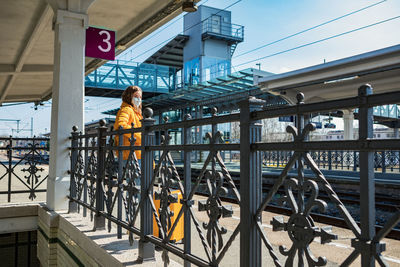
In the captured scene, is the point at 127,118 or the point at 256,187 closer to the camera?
the point at 256,187

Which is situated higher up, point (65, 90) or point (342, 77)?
point (342, 77)

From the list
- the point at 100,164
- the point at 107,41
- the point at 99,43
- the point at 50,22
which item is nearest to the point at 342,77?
the point at 107,41

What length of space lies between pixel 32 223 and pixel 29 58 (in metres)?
5.97

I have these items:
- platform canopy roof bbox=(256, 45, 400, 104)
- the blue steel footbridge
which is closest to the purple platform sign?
platform canopy roof bbox=(256, 45, 400, 104)

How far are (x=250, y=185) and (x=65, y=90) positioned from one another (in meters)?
3.81

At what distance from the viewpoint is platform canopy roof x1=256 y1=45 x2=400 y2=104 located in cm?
938

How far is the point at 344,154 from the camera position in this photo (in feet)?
62.2

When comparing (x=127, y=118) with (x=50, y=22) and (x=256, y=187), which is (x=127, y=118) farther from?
(x=50, y=22)

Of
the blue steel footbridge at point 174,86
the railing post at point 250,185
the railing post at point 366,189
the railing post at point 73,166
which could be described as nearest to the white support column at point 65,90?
the railing post at point 73,166

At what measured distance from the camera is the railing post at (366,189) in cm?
116

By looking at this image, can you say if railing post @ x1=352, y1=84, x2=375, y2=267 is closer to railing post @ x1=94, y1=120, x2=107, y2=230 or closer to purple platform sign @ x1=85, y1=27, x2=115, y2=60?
railing post @ x1=94, y1=120, x2=107, y2=230

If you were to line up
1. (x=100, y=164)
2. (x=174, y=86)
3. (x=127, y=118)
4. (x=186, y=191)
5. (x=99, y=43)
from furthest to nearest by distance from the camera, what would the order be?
1. (x=174, y=86)
2. (x=99, y=43)
3. (x=127, y=118)
4. (x=100, y=164)
5. (x=186, y=191)

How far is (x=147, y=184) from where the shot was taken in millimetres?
2711

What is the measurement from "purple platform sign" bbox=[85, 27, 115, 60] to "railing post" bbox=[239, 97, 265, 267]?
428 cm
